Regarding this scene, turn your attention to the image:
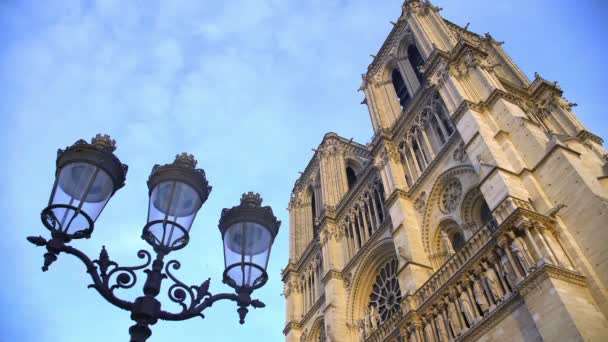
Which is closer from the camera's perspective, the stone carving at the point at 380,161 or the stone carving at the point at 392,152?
the stone carving at the point at 392,152

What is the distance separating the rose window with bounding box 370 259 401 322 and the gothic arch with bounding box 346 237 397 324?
0.26 meters

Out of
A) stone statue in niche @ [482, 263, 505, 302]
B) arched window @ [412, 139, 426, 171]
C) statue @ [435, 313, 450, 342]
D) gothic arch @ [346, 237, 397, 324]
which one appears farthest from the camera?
gothic arch @ [346, 237, 397, 324]

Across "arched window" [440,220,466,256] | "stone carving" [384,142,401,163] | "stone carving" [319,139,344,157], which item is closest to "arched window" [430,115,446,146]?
"stone carving" [384,142,401,163]

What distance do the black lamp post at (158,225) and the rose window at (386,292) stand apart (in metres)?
13.3

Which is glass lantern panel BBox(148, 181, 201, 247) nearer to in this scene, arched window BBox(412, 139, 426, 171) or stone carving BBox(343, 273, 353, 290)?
arched window BBox(412, 139, 426, 171)

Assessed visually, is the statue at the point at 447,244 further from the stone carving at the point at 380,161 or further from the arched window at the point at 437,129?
the stone carving at the point at 380,161

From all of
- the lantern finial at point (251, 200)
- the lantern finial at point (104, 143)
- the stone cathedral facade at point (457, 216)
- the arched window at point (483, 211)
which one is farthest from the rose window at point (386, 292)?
the lantern finial at point (104, 143)

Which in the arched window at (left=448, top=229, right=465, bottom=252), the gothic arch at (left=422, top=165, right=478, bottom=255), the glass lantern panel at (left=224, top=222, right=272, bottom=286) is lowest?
the glass lantern panel at (left=224, top=222, right=272, bottom=286)

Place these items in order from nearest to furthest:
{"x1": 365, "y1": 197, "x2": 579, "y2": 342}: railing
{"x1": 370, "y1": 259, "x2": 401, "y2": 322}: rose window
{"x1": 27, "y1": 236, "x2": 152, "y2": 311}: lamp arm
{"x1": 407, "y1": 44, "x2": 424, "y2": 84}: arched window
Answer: {"x1": 27, "y1": 236, "x2": 152, "y2": 311}: lamp arm < {"x1": 365, "y1": 197, "x2": 579, "y2": 342}: railing < {"x1": 370, "y1": 259, "x2": 401, "y2": 322}: rose window < {"x1": 407, "y1": 44, "x2": 424, "y2": 84}: arched window

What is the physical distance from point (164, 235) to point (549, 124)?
614 inches

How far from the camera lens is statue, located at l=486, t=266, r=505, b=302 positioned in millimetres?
11520

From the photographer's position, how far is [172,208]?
5211 mm

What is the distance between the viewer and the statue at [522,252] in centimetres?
1073

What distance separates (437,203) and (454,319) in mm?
5135
